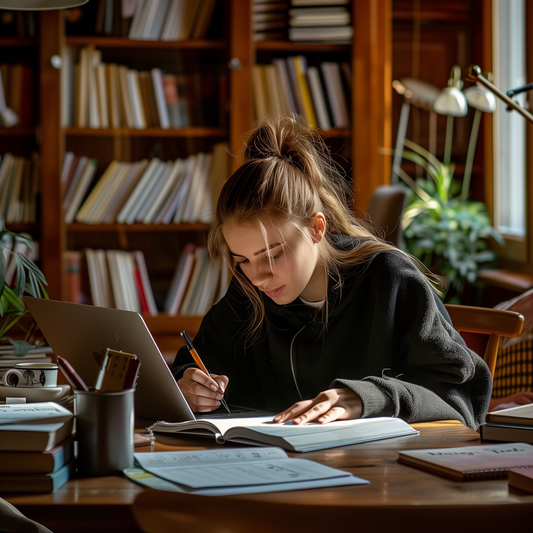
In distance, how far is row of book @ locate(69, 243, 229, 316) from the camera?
3053 mm

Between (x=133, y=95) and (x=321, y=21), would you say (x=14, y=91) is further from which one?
Result: (x=321, y=21)

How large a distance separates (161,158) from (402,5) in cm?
165

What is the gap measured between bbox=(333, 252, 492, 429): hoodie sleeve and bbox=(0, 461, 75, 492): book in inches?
18.6

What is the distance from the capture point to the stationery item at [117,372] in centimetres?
82

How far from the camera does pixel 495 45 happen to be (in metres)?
3.64

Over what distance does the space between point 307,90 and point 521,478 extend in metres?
2.61

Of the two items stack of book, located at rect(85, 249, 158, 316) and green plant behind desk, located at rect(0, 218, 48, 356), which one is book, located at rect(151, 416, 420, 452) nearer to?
green plant behind desk, located at rect(0, 218, 48, 356)

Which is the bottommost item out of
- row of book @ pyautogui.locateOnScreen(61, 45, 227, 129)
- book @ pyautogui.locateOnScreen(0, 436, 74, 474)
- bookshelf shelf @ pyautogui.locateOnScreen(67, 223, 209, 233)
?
book @ pyautogui.locateOnScreen(0, 436, 74, 474)

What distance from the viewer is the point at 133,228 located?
10.1 feet

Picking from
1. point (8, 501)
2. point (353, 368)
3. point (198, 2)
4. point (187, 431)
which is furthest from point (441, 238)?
point (8, 501)

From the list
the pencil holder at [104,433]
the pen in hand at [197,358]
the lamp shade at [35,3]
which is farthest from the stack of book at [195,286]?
the pencil holder at [104,433]

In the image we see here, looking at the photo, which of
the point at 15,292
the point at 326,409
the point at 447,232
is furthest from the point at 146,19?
the point at 326,409

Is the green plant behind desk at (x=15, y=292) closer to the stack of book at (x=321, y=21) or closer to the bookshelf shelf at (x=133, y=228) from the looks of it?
the bookshelf shelf at (x=133, y=228)

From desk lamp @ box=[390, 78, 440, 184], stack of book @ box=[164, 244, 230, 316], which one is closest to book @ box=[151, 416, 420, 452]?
stack of book @ box=[164, 244, 230, 316]
